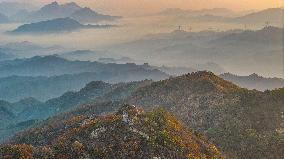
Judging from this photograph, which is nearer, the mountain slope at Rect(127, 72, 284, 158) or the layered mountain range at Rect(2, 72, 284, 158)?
the layered mountain range at Rect(2, 72, 284, 158)

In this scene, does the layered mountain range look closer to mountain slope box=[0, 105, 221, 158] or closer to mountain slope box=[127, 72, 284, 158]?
mountain slope box=[127, 72, 284, 158]

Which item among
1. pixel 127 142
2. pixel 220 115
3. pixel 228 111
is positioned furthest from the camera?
pixel 228 111

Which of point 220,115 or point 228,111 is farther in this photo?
point 228,111

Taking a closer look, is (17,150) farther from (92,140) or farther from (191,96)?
(191,96)

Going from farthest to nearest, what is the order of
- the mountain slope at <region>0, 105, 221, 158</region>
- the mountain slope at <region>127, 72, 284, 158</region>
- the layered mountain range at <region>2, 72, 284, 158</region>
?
1. the mountain slope at <region>127, 72, 284, 158</region>
2. the layered mountain range at <region>2, 72, 284, 158</region>
3. the mountain slope at <region>0, 105, 221, 158</region>

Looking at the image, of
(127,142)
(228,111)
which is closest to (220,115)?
(228,111)

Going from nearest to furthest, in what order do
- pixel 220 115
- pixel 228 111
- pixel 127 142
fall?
1. pixel 127 142
2. pixel 220 115
3. pixel 228 111

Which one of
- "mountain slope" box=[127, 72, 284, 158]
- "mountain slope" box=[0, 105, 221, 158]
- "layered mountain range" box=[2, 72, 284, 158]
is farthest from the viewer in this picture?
"mountain slope" box=[127, 72, 284, 158]

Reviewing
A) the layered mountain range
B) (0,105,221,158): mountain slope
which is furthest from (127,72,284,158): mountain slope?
(0,105,221,158): mountain slope

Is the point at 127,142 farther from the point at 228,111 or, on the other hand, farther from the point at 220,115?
the point at 228,111
